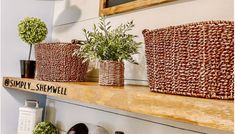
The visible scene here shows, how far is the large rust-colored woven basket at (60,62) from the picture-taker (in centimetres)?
111

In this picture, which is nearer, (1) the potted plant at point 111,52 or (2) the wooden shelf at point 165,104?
(2) the wooden shelf at point 165,104

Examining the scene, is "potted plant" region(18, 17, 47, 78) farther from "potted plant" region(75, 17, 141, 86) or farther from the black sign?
"potted plant" region(75, 17, 141, 86)

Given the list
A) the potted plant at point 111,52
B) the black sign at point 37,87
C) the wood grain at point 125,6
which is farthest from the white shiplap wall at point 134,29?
the black sign at point 37,87

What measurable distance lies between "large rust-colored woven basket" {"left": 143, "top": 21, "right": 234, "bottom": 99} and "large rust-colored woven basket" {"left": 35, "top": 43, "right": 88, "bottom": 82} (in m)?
0.48

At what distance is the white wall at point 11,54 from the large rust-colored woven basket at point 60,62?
0.45m

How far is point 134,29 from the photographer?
1.13 m

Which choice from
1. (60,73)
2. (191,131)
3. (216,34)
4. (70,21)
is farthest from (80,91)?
(70,21)

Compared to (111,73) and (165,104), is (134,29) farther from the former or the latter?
(165,104)

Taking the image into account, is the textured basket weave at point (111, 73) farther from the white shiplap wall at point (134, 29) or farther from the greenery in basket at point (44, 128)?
the greenery in basket at point (44, 128)

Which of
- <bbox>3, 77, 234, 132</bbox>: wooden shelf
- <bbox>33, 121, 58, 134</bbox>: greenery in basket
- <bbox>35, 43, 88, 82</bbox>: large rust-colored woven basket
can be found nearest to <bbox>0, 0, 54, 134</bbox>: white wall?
<bbox>33, 121, 58, 134</bbox>: greenery in basket

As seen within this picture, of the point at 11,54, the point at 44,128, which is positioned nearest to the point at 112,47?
the point at 44,128

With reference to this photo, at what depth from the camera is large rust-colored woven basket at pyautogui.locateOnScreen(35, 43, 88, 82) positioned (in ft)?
3.66

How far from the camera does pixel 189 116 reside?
60cm

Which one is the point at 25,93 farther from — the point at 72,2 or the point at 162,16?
the point at 162,16
